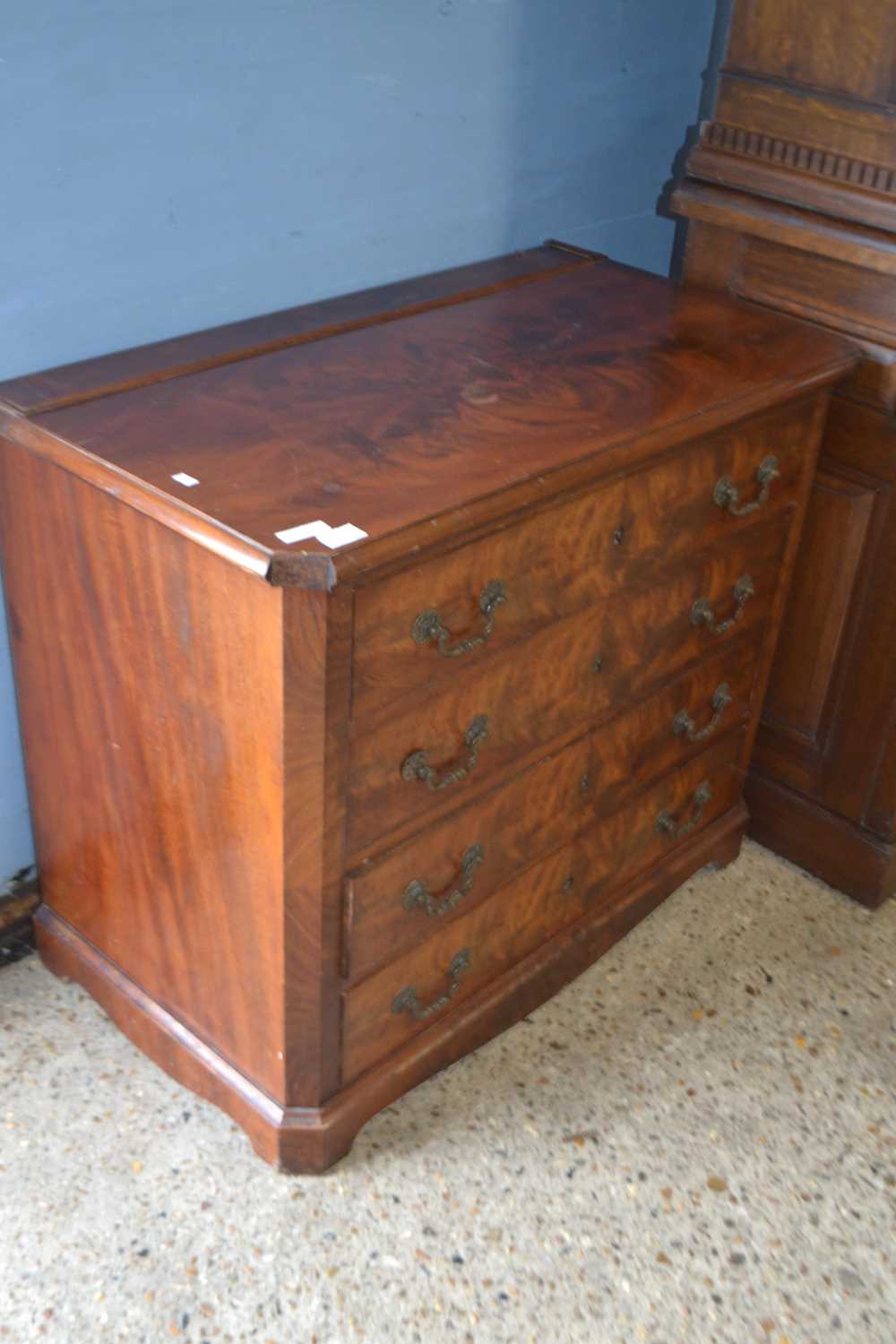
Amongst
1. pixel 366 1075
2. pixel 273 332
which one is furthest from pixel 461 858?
pixel 273 332

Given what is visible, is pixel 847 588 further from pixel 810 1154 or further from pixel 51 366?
pixel 51 366

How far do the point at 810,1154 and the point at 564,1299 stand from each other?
17.3 inches

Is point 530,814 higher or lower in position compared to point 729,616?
lower

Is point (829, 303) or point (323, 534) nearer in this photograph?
point (323, 534)

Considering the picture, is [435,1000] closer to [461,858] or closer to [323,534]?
[461,858]

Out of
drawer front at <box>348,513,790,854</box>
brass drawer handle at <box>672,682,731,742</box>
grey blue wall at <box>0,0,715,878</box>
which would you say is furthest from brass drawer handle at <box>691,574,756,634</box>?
grey blue wall at <box>0,0,715,878</box>

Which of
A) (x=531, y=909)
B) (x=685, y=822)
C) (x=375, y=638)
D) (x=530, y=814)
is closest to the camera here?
(x=375, y=638)

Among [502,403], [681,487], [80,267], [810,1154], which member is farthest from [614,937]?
[80,267]

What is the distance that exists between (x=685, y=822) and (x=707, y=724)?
20 centimetres

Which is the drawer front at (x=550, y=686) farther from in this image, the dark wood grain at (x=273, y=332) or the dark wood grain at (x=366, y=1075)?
the dark wood grain at (x=273, y=332)

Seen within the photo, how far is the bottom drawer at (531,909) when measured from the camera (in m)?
1.88

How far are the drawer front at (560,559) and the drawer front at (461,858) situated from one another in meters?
0.24

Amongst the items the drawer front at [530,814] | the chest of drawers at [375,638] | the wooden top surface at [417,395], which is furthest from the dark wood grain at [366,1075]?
the wooden top surface at [417,395]

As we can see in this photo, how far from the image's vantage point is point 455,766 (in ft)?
5.83
